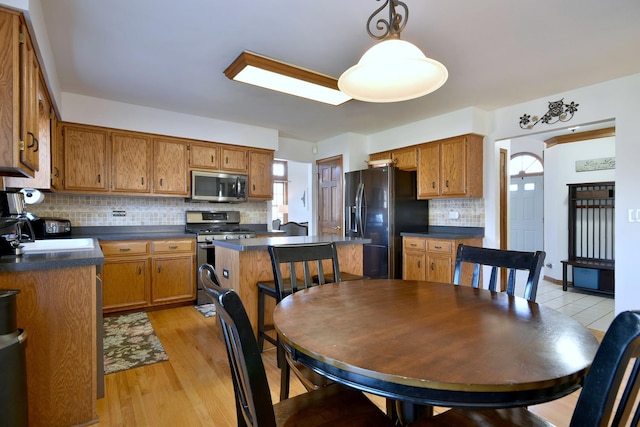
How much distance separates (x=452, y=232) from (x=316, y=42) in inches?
122

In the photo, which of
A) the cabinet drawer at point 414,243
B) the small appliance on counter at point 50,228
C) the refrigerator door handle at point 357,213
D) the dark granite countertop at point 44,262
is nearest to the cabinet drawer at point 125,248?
the small appliance on counter at point 50,228

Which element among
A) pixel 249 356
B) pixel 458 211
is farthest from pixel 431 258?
pixel 249 356

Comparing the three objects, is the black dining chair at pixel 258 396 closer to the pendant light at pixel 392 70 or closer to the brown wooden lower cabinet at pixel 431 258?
the pendant light at pixel 392 70

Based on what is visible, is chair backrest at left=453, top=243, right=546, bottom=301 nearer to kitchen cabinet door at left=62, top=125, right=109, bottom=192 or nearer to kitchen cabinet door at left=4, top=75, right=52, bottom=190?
kitchen cabinet door at left=4, top=75, right=52, bottom=190

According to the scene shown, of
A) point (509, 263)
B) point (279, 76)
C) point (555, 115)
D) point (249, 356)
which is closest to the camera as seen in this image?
point (249, 356)

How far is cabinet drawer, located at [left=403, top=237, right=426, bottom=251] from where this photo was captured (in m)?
4.16

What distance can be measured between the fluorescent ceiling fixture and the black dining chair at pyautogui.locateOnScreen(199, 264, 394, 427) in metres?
1.99

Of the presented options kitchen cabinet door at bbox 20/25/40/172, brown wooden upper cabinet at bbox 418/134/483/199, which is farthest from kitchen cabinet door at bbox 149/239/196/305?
brown wooden upper cabinet at bbox 418/134/483/199

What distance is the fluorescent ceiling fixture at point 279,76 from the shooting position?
2541mm

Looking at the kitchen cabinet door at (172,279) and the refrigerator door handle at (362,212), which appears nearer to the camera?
the kitchen cabinet door at (172,279)

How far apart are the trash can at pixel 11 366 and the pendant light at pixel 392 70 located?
5.84ft

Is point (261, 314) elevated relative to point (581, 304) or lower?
elevated

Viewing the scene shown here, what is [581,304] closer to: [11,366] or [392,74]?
[392,74]

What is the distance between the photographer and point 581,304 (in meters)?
4.10
